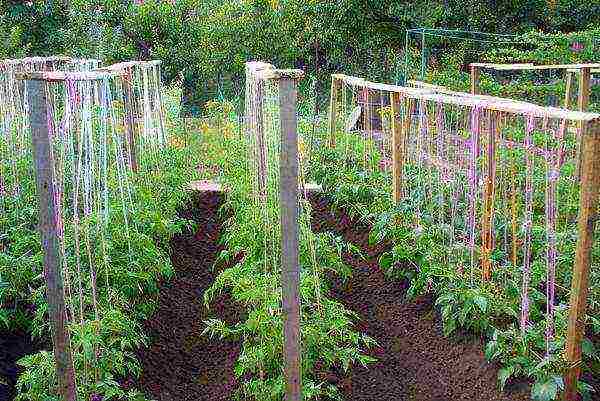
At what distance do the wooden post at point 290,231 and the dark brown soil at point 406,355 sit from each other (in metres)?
0.72

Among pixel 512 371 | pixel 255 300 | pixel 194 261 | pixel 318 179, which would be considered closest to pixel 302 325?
pixel 255 300

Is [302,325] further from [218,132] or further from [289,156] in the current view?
[218,132]

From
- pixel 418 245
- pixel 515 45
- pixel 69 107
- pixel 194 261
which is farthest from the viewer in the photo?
pixel 515 45

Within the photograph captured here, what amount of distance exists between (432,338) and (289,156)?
225cm

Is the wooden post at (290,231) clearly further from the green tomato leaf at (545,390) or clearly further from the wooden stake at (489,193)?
the wooden stake at (489,193)

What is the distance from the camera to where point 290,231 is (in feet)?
10.5

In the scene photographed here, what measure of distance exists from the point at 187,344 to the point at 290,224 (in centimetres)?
222

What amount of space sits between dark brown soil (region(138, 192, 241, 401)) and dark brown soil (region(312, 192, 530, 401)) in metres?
0.85

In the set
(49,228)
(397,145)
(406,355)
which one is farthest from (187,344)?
(397,145)

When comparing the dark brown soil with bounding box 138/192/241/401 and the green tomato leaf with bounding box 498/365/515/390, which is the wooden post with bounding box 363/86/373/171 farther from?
the green tomato leaf with bounding box 498/365/515/390

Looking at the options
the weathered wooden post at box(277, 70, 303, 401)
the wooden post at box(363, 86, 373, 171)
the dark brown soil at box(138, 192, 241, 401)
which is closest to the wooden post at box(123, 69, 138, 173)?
the dark brown soil at box(138, 192, 241, 401)

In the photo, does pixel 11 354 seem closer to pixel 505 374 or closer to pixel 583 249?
pixel 505 374

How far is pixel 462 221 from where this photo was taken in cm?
561

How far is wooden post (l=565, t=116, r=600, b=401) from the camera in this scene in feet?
11.5
